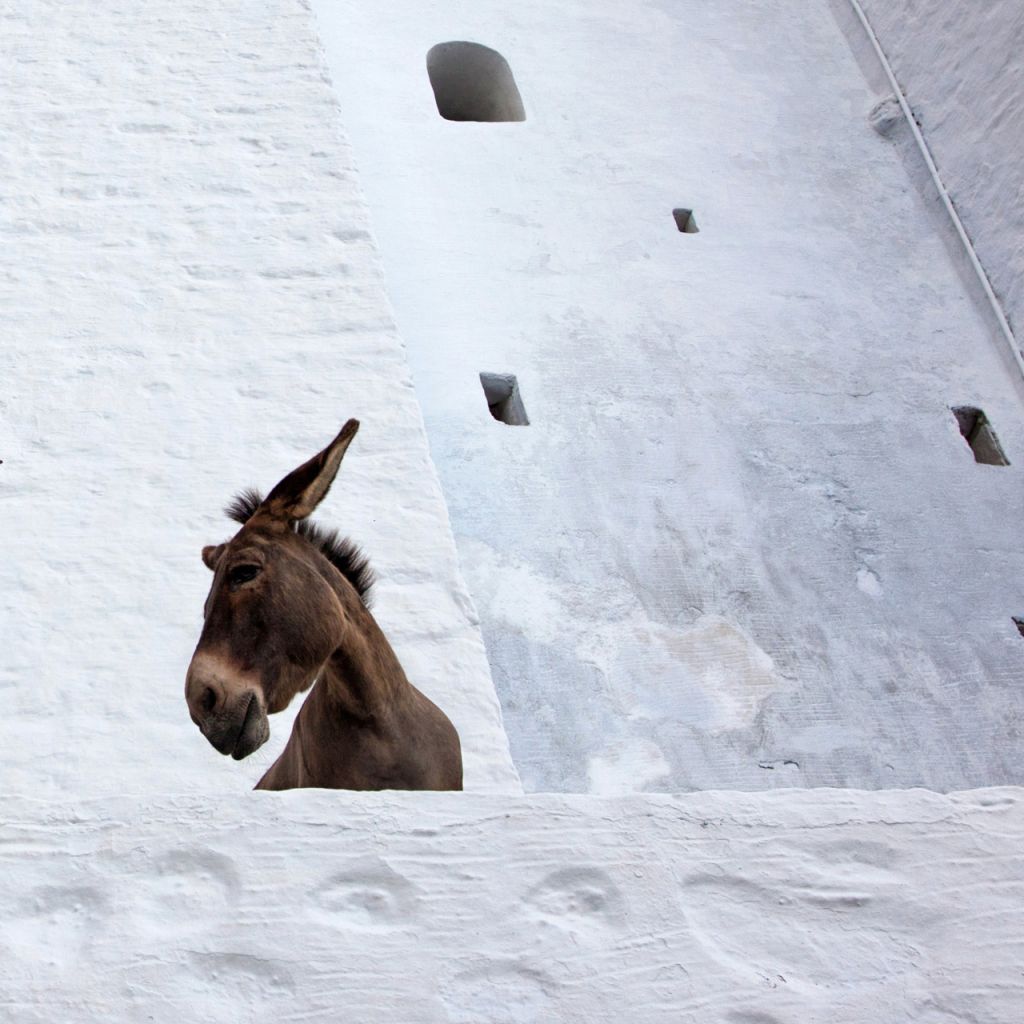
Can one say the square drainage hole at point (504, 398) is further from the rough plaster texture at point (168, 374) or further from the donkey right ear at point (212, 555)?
the donkey right ear at point (212, 555)

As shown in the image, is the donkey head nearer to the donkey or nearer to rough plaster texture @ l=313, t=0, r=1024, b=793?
the donkey

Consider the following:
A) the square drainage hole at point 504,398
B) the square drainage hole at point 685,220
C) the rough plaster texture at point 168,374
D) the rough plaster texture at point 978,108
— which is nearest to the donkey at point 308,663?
the rough plaster texture at point 168,374

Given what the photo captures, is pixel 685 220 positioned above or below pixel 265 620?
below

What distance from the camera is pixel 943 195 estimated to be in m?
8.19

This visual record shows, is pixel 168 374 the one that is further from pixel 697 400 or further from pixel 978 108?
pixel 978 108

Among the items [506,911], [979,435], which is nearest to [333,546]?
[506,911]

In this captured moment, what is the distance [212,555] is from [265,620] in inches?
13.4

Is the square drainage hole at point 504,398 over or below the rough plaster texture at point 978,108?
below

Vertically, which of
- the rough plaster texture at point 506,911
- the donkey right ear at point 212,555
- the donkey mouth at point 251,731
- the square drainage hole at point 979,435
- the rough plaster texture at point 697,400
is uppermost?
the rough plaster texture at point 506,911

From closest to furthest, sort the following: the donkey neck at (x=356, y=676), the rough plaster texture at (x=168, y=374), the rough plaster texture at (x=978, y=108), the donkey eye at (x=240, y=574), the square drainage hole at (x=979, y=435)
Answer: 1. the donkey eye at (x=240, y=574)
2. the donkey neck at (x=356, y=676)
3. the rough plaster texture at (x=168, y=374)
4. the square drainage hole at (x=979, y=435)
5. the rough plaster texture at (x=978, y=108)

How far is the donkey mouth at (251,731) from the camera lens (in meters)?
2.78

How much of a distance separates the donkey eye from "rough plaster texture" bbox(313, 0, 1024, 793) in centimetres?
286

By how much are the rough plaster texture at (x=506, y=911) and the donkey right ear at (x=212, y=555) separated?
2.92ft

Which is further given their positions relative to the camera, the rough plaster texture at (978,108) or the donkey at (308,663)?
the rough plaster texture at (978,108)
